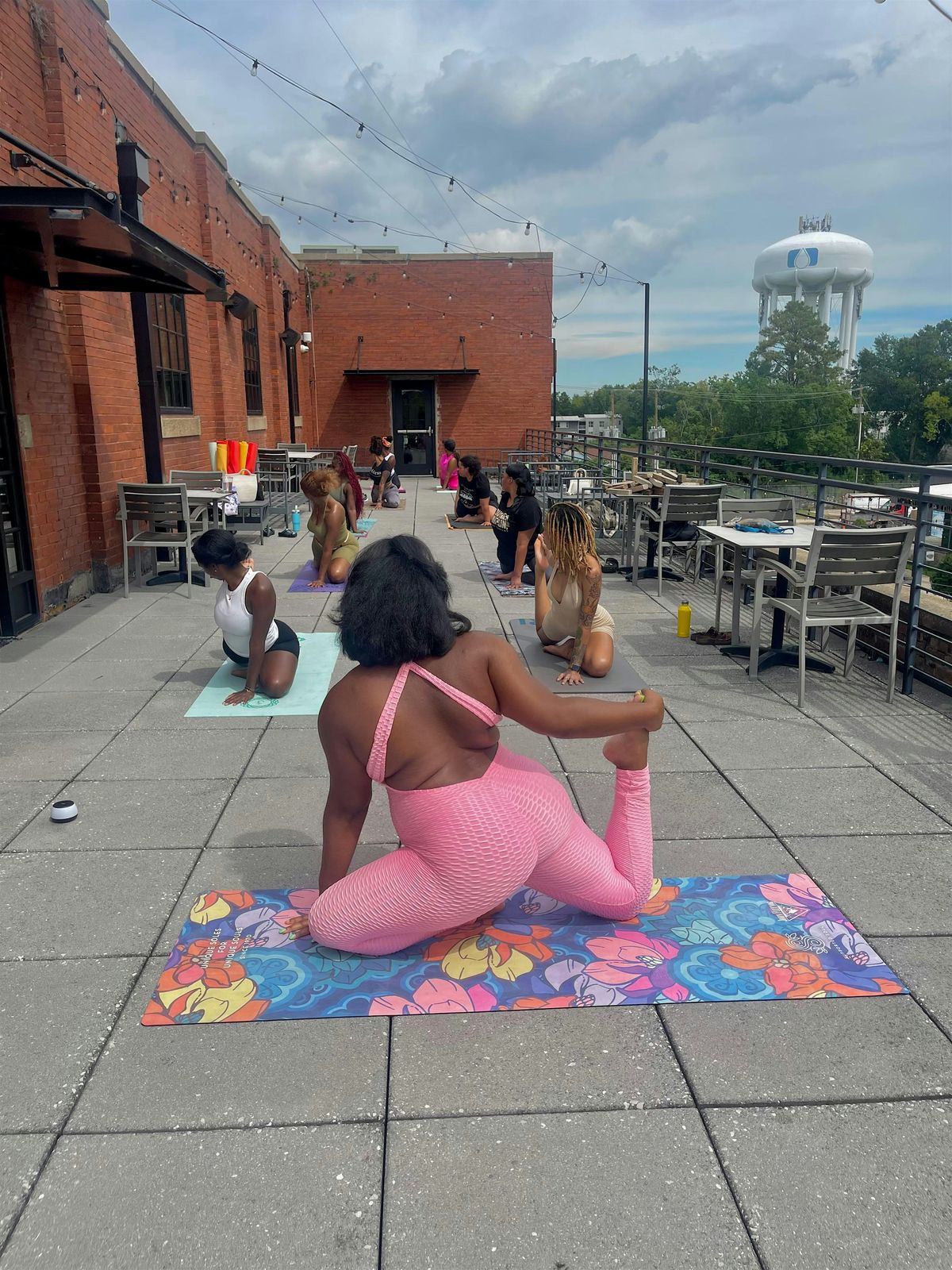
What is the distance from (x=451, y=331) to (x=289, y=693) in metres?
21.0

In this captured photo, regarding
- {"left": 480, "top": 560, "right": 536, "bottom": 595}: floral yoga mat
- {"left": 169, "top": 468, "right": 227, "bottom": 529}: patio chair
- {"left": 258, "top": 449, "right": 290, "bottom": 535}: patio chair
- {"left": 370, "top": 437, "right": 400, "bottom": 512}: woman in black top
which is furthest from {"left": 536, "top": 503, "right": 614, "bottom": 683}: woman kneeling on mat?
{"left": 370, "top": 437, "right": 400, "bottom": 512}: woman in black top

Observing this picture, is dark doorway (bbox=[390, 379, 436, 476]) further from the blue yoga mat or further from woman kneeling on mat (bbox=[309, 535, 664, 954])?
woman kneeling on mat (bbox=[309, 535, 664, 954])

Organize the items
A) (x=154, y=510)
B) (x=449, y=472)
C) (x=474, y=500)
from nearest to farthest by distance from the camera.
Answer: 1. (x=154, y=510)
2. (x=474, y=500)
3. (x=449, y=472)

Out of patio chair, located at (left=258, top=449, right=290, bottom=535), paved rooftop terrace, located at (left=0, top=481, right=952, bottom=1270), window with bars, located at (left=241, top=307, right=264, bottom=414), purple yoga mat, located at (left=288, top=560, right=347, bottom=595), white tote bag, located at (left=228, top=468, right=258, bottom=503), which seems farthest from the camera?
window with bars, located at (left=241, top=307, right=264, bottom=414)

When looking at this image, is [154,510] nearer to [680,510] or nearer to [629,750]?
[680,510]

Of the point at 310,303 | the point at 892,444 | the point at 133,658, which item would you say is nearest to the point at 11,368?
the point at 133,658

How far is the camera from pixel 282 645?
18.9ft

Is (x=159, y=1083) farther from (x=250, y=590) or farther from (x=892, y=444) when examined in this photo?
(x=892, y=444)

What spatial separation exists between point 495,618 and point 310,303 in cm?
1980

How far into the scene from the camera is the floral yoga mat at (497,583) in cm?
877

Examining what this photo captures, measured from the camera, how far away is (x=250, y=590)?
5.26 meters

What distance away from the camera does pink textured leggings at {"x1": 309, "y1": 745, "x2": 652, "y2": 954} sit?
2480 mm

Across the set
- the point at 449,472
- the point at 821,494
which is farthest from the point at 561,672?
the point at 449,472

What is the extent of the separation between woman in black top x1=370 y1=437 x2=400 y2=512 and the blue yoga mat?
513 inches
